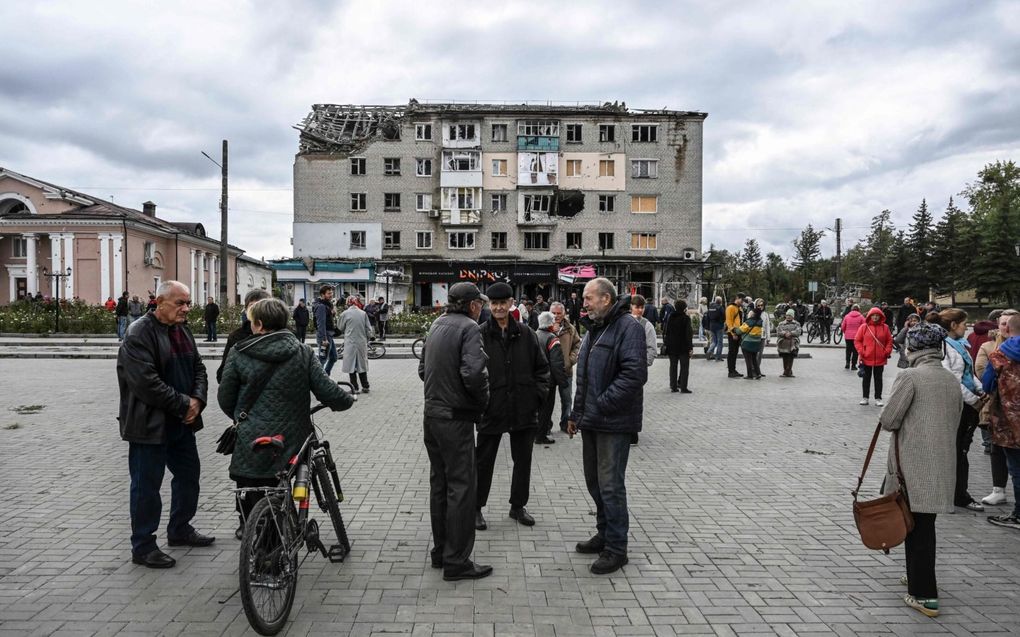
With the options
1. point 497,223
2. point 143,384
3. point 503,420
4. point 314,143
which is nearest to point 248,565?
point 143,384

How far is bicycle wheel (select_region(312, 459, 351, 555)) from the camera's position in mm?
4577

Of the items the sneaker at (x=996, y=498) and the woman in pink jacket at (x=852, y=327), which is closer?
the sneaker at (x=996, y=498)

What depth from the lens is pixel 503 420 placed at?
5.29 metres

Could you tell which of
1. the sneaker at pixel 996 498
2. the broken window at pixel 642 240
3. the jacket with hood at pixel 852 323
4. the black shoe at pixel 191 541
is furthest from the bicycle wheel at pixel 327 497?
the broken window at pixel 642 240

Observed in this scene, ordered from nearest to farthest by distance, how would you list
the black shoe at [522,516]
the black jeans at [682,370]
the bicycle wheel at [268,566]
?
1. the bicycle wheel at [268,566]
2. the black shoe at [522,516]
3. the black jeans at [682,370]

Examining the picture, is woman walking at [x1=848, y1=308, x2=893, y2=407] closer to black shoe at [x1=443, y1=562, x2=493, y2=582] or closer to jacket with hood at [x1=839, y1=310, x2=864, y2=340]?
jacket with hood at [x1=839, y1=310, x2=864, y2=340]

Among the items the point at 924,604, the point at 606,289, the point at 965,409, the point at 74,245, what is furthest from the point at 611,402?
the point at 74,245

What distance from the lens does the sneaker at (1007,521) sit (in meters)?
5.48

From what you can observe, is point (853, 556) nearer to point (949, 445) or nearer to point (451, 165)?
point (949, 445)

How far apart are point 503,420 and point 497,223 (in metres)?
42.3

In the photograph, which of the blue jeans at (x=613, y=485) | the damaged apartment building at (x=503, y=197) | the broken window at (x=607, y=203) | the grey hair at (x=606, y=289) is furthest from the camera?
the broken window at (x=607, y=203)

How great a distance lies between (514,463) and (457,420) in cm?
139

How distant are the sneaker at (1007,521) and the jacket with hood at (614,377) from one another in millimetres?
3539

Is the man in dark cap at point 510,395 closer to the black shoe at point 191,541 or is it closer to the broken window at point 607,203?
the black shoe at point 191,541
